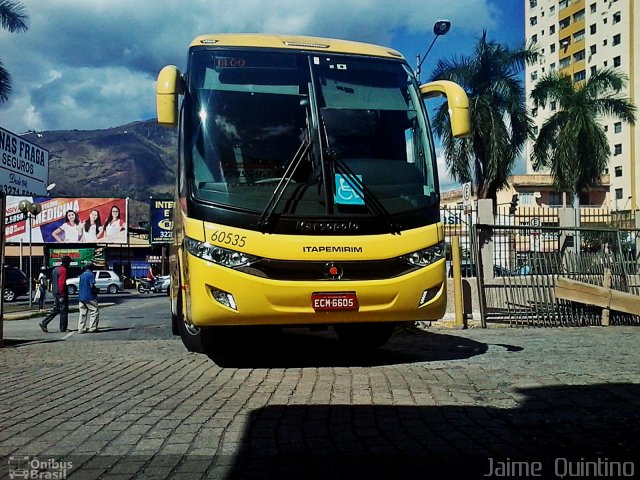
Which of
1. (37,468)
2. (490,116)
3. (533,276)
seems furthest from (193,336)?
(490,116)

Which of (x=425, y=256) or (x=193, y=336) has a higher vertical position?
(x=425, y=256)

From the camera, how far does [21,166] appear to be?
19734 millimetres

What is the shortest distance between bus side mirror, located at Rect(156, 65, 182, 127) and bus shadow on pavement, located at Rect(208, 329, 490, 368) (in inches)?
107

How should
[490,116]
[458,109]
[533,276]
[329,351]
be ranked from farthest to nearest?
[490,116] → [533,276] → [329,351] → [458,109]

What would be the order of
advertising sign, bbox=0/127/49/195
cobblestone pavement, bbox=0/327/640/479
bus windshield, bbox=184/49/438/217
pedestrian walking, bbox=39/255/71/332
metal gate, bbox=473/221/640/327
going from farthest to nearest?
advertising sign, bbox=0/127/49/195, pedestrian walking, bbox=39/255/71/332, metal gate, bbox=473/221/640/327, bus windshield, bbox=184/49/438/217, cobblestone pavement, bbox=0/327/640/479

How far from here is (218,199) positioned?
6.29 m

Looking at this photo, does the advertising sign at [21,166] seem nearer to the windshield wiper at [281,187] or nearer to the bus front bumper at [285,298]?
the bus front bumper at [285,298]

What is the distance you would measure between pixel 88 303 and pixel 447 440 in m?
12.0

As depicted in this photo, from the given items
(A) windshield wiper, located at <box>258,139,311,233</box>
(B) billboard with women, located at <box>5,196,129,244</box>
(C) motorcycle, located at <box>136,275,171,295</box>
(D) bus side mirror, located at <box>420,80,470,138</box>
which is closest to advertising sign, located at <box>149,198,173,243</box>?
(C) motorcycle, located at <box>136,275,171,295</box>

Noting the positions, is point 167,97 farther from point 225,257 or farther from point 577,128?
point 577,128

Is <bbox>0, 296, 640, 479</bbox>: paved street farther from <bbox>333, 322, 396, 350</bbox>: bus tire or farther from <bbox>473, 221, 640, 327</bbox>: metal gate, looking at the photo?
<bbox>473, 221, 640, 327</bbox>: metal gate

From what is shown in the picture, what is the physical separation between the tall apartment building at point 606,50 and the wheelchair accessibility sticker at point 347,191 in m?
59.3

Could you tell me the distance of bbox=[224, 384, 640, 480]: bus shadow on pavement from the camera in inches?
139

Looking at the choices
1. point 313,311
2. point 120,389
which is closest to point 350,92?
point 313,311
